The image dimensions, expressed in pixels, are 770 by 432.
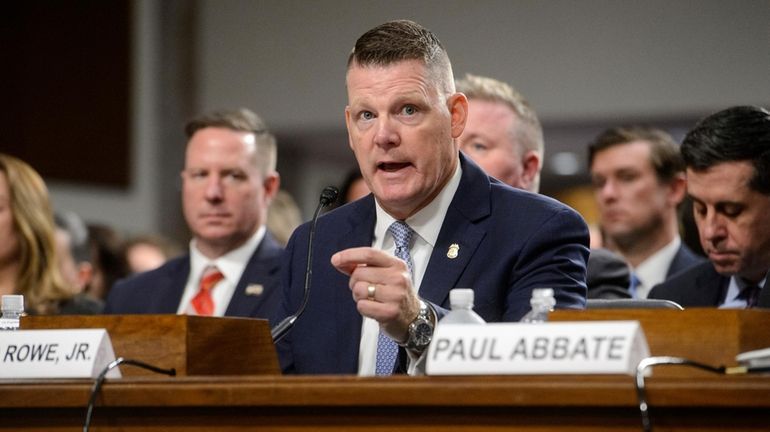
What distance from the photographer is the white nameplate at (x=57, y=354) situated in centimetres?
215

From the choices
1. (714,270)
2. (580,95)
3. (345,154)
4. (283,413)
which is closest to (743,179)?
(714,270)

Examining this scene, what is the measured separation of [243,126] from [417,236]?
1999 mm

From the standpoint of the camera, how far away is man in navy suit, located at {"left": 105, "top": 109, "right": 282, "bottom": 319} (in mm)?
4484

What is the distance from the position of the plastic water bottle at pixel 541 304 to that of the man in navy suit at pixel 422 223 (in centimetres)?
39

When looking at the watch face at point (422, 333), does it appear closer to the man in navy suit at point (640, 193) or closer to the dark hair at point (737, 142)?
the dark hair at point (737, 142)

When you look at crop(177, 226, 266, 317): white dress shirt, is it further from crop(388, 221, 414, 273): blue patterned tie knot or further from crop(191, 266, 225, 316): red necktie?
crop(388, 221, 414, 273): blue patterned tie knot

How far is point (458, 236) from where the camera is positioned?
278cm

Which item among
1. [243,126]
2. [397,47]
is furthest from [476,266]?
[243,126]

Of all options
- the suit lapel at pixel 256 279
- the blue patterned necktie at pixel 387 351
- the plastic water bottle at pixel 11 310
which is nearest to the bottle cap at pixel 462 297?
the blue patterned necktie at pixel 387 351

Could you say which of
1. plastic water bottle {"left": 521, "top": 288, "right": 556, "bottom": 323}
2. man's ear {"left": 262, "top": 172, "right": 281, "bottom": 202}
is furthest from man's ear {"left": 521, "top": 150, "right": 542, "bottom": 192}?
plastic water bottle {"left": 521, "top": 288, "right": 556, "bottom": 323}

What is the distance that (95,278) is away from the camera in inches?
255

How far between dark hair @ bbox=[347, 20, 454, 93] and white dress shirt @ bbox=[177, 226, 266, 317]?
1859 mm

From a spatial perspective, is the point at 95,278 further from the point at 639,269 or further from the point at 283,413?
the point at 283,413

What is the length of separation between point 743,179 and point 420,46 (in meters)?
1.14
